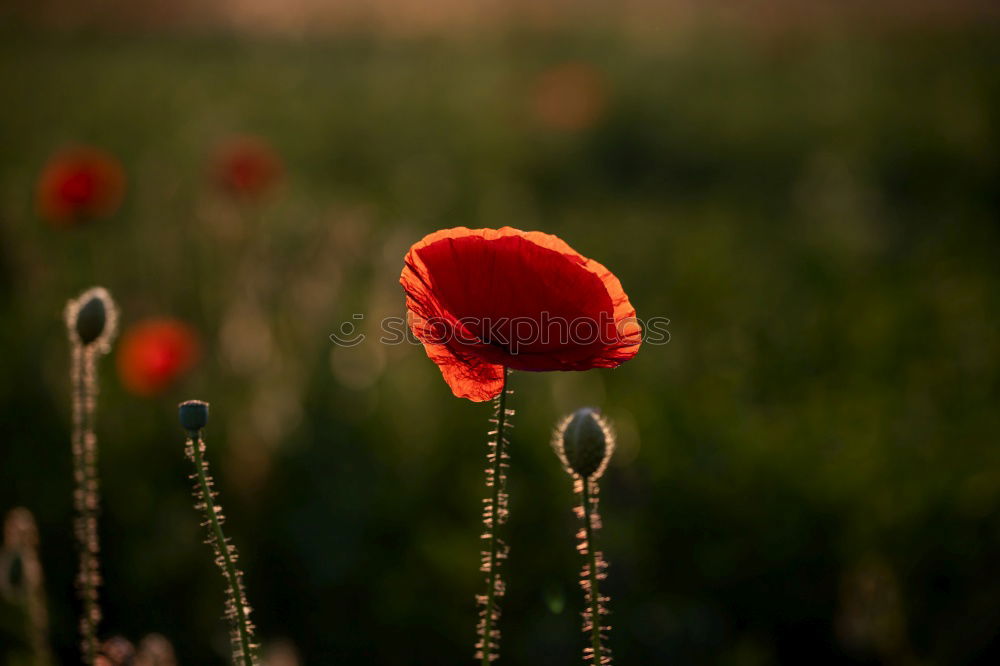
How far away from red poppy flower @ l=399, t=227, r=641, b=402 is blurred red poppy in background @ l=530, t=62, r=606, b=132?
18.4 ft

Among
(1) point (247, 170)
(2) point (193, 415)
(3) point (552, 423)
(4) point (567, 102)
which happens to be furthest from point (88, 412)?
(4) point (567, 102)

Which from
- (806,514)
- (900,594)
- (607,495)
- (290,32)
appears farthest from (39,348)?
(290,32)

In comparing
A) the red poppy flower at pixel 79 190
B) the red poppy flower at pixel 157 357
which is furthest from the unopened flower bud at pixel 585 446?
the red poppy flower at pixel 79 190

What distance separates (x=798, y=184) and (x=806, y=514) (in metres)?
3.78

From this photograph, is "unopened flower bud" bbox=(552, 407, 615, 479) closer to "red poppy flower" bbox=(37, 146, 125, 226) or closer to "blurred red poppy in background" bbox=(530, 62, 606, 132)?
"red poppy flower" bbox=(37, 146, 125, 226)

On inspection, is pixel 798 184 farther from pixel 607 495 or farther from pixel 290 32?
pixel 290 32

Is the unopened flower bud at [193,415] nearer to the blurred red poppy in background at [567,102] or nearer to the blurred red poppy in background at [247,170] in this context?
the blurred red poppy in background at [247,170]

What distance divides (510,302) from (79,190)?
6.87 ft

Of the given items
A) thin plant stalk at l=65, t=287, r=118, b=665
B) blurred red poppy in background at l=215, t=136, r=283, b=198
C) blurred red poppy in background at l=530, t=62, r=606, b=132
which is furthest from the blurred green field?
blurred red poppy in background at l=530, t=62, r=606, b=132

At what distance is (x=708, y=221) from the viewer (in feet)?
15.1

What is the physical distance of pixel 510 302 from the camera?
88 cm

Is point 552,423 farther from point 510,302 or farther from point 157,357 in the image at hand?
point 510,302

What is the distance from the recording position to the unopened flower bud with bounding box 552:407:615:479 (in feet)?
2.64

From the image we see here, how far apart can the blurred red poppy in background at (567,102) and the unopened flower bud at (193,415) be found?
5.80m
